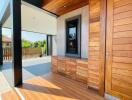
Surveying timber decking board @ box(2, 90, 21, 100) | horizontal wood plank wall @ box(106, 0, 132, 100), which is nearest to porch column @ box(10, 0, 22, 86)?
timber decking board @ box(2, 90, 21, 100)

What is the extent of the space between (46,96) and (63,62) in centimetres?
163

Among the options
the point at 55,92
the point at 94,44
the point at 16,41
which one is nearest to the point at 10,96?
the point at 55,92

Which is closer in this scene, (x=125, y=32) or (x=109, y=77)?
(x=125, y=32)

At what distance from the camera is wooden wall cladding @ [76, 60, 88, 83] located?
3043 mm

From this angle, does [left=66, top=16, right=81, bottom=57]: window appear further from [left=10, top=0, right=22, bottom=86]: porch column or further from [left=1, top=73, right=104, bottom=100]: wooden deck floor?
[left=10, top=0, right=22, bottom=86]: porch column

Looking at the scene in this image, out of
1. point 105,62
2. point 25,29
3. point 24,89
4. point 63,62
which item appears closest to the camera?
point 105,62

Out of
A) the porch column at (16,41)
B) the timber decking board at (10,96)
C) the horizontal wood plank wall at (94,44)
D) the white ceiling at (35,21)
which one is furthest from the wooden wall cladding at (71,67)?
the white ceiling at (35,21)

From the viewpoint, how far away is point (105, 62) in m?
2.22

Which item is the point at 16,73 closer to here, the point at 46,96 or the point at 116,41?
the point at 46,96

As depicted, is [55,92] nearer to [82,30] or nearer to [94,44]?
[94,44]

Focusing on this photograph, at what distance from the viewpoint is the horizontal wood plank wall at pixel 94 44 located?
2.38 meters

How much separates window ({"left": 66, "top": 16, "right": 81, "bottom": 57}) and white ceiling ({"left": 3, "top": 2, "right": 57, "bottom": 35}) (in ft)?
4.23

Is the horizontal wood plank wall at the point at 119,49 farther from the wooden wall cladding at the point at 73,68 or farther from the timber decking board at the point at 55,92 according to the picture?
the wooden wall cladding at the point at 73,68

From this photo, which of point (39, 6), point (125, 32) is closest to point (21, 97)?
point (125, 32)
